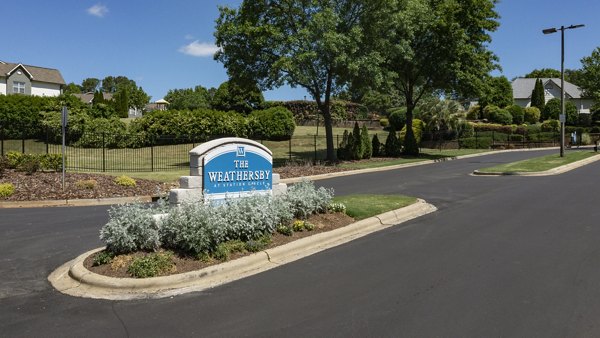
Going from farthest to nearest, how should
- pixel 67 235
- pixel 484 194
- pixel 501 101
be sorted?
pixel 501 101 < pixel 484 194 < pixel 67 235

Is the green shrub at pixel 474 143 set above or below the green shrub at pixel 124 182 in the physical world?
above

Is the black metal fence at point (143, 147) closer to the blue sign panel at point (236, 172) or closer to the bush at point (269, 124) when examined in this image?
the bush at point (269, 124)

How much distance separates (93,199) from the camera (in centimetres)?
1395

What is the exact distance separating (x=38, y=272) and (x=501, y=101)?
64738mm

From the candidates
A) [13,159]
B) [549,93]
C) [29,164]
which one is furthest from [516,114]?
[13,159]

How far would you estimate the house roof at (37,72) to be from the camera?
188ft

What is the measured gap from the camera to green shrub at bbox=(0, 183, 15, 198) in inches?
528

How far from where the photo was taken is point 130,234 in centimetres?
639

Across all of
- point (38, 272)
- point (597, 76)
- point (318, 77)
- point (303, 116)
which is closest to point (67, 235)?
point (38, 272)

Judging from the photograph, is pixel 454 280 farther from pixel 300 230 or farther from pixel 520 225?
pixel 520 225

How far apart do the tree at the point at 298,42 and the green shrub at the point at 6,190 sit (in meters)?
11.5

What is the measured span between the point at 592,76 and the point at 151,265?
203 ft

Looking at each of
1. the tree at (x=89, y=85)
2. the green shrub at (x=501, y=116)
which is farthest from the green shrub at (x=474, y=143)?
the tree at (x=89, y=85)

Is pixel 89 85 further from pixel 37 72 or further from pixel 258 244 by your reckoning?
pixel 258 244
